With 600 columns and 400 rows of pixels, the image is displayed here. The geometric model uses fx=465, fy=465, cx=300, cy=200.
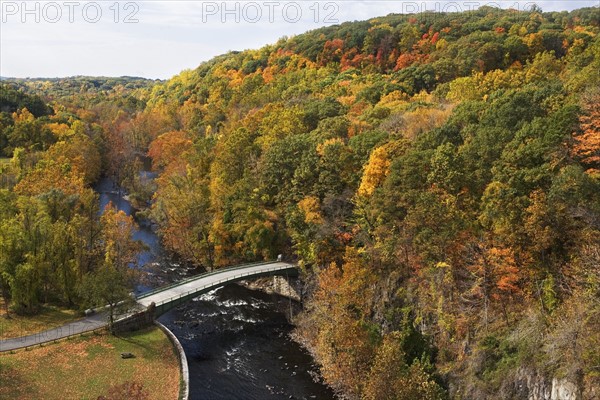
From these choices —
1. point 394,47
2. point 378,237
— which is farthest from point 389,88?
point 378,237

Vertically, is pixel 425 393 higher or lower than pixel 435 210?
lower

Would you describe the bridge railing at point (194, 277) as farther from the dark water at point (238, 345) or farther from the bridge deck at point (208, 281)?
the dark water at point (238, 345)

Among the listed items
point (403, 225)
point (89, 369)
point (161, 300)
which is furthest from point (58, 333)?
point (403, 225)

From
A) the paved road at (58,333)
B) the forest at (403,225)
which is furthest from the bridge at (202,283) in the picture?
the paved road at (58,333)

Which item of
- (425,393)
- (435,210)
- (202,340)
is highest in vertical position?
(435,210)

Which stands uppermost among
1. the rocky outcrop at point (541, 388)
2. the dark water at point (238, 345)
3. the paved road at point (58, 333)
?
the rocky outcrop at point (541, 388)

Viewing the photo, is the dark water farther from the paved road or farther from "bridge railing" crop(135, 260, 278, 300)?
the paved road

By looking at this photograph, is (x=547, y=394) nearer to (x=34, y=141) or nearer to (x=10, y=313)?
(x=10, y=313)

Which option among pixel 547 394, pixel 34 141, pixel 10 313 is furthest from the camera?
pixel 34 141
